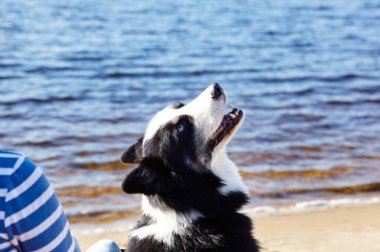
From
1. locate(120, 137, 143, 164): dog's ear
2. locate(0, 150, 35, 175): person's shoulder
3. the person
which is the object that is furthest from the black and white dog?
locate(0, 150, 35, 175): person's shoulder

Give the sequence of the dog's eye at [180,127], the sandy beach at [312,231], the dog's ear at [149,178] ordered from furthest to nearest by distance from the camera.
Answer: the sandy beach at [312,231], the dog's eye at [180,127], the dog's ear at [149,178]

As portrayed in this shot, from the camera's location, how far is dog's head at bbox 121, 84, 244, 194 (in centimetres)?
370

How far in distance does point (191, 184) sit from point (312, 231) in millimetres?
A: 2563

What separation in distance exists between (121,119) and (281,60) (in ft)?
19.6

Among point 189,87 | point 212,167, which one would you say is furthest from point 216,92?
point 189,87

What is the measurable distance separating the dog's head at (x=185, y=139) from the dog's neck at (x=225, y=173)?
0.02 meters

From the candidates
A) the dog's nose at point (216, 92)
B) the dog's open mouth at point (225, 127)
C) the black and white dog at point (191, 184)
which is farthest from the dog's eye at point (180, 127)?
the dog's nose at point (216, 92)

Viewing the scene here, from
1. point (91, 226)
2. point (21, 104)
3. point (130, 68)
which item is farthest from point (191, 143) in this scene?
point (130, 68)

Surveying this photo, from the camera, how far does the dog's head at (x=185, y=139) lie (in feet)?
12.1

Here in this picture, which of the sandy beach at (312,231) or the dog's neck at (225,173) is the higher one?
the dog's neck at (225,173)

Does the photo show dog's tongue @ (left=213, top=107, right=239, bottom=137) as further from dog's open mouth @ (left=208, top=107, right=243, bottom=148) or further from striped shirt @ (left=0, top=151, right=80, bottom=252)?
striped shirt @ (left=0, top=151, right=80, bottom=252)

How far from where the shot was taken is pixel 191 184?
3734mm

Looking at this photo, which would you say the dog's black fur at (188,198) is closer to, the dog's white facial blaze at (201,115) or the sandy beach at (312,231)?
the dog's white facial blaze at (201,115)

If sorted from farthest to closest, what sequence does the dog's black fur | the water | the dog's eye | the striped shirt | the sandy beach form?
1. the water
2. the sandy beach
3. the dog's eye
4. the dog's black fur
5. the striped shirt
